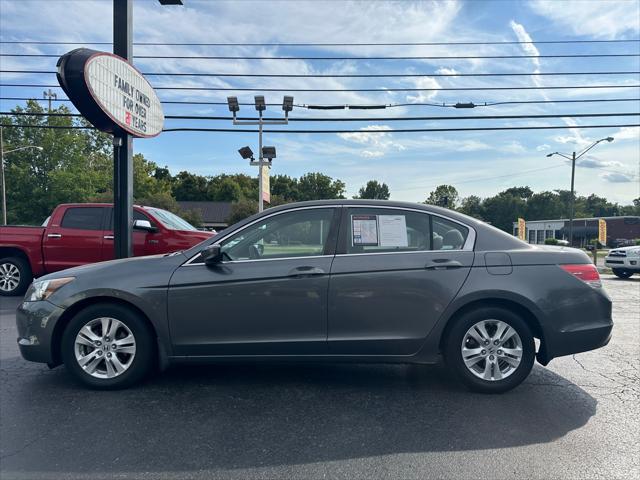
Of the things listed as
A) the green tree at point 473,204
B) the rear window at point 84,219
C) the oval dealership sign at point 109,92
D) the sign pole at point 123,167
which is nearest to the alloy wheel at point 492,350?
the sign pole at point 123,167

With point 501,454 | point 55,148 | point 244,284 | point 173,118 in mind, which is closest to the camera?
point 501,454

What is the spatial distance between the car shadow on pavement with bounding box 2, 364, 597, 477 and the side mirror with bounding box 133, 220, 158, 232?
4.09 m

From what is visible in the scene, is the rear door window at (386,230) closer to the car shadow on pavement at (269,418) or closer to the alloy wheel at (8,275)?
the car shadow on pavement at (269,418)

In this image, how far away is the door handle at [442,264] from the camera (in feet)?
12.9

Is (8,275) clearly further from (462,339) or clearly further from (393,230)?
(462,339)

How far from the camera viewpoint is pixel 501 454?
2.97 m

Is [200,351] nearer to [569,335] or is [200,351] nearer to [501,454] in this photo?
[501,454]

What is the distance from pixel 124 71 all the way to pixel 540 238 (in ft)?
232

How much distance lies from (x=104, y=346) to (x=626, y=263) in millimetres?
17557

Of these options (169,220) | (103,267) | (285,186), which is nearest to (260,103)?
(169,220)

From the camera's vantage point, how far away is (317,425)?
3.36 meters

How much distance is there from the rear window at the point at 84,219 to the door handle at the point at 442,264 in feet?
23.5

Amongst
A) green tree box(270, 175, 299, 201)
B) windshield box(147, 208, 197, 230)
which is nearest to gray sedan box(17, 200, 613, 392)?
windshield box(147, 208, 197, 230)

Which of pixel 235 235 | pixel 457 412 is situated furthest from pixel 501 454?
pixel 235 235
